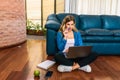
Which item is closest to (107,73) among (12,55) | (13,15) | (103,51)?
(103,51)

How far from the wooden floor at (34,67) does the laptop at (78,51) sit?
1.02 feet

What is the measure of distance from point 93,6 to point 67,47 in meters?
3.14

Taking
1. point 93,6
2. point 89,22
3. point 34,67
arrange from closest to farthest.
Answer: point 34,67, point 89,22, point 93,6

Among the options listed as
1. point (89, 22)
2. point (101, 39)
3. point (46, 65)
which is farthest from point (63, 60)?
point (89, 22)

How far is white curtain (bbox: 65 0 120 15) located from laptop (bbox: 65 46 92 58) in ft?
10.2

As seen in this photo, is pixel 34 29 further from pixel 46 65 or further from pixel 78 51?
pixel 78 51

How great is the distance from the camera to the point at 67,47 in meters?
3.22

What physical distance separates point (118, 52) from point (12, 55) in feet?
7.56

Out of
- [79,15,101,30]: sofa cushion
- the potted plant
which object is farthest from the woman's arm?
the potted plant

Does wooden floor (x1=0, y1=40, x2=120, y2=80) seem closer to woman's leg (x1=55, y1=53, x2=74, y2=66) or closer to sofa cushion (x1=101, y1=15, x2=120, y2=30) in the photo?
woman's leg (x1=55, y1=53, x2=74, y2=66)

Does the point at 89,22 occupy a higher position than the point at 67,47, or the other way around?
the point at 89,22

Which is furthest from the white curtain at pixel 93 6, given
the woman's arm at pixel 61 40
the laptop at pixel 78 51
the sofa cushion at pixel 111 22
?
the laptop at pixel 78 51

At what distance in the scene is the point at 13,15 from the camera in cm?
477

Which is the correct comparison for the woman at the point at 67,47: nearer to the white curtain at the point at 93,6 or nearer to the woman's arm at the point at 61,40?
the woman's arm at the point at 61,40
